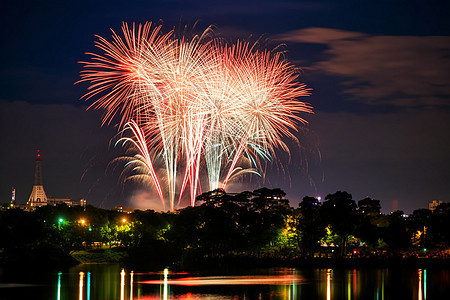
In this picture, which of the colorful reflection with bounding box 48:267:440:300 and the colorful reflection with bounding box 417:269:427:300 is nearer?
the colorful reflection with bounding box 48:267:440:300

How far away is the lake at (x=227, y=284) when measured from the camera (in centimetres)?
5234

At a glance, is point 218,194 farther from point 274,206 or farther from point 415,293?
point 415,293

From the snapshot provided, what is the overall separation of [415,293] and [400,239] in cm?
3625

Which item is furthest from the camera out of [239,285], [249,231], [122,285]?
[249,231]

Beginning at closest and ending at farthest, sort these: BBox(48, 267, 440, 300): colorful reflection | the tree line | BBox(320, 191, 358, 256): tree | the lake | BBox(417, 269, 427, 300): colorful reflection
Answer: BBox(48, 267, 440, 300): colorful reflection
the lake
BBox(417, 269, 427, 300): colorful reflection
the tree line
BBox(320, 191, 358, 256): tree

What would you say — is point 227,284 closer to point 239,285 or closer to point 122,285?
point 239,285

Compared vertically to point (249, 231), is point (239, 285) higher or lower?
lower

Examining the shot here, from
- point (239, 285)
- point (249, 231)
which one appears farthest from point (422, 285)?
point (249, 231)

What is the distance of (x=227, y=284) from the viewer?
6044cm

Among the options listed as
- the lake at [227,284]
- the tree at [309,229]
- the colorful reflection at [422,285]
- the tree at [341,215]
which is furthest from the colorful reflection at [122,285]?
the tree at [341,215]

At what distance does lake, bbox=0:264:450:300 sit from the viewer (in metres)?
52.3

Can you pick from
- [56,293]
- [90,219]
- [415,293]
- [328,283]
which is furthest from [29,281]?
[90,219]

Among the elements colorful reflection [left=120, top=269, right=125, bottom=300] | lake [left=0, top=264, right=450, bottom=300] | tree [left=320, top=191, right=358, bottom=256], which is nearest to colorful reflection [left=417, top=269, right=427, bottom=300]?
lake [left=0, top=264, right=450, bottom=300]

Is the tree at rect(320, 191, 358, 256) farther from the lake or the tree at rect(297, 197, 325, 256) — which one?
the lake
